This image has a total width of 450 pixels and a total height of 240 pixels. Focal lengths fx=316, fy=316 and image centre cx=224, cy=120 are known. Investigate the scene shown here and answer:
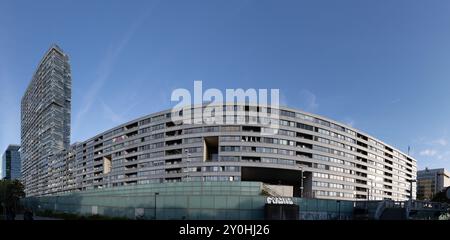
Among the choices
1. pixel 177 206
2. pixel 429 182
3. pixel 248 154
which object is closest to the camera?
pixel 177 206

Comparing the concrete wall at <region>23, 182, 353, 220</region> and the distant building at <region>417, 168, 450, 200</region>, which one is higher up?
the concrete wall at <region>23, 182, 353, 220</region>

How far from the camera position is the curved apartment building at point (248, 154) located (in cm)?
8062

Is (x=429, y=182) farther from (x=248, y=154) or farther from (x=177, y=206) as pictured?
(x=177, y=206)

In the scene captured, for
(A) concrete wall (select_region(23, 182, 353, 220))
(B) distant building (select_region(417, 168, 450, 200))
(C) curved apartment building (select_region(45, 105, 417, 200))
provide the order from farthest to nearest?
1. (B) distant building (select_region(417, 168, 450, 200))
2. (C) curved apartment building (select_region(45, 105, 417, 200))
3. (A) concrete wall (select_region(23, 182, 353, 220))

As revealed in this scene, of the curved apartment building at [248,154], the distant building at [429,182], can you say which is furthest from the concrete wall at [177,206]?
the distant building at [429,182]

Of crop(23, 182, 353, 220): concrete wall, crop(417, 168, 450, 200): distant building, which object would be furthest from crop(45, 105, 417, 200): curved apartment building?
crop(417, 168, 450, 200): distant building

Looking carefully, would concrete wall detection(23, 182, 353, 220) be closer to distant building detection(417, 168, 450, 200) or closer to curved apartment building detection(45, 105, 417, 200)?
curved apartment building detection(45, 105, 417, 200)

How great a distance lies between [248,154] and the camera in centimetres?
8000

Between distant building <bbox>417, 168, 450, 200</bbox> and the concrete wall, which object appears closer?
the concrete wall

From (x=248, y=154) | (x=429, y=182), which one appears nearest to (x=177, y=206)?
(x=248, y=154)

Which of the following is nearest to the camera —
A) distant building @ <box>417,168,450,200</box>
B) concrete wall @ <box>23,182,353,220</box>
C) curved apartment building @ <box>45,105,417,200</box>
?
concrete wall @ <box>23,182,353,220</box>

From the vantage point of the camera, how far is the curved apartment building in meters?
80.6

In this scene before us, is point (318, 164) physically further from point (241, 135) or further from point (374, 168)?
point (374, 168)
